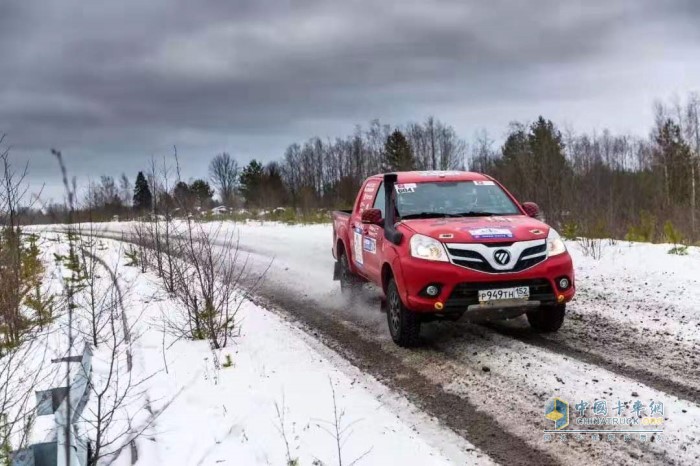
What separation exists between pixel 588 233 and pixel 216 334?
25.5 ft

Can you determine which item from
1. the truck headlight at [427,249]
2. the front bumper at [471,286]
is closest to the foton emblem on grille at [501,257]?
the front bumper at [471,286]

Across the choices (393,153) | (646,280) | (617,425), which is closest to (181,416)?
(617,425)

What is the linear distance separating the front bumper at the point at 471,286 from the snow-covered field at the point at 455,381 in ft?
1.59

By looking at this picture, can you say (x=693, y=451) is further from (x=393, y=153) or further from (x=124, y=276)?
(x=393, y=153)

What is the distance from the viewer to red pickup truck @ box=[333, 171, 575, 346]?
17.8 feet

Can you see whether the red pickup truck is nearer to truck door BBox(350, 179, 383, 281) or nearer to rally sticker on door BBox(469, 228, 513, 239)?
rally sticker on door BBox(469, 228, 513, 239)

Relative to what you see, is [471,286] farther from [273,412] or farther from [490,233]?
[273,412]

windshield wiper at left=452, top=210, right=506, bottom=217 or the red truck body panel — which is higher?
windshield wiper at left=452, top=210, right=506, bottom=217

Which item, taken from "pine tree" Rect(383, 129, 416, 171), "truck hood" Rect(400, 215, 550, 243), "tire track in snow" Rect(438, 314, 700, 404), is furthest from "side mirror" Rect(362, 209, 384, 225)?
"pine tree" Rect(383, 129, 416, 171)

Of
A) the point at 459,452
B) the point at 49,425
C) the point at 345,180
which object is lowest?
the point at 459,452

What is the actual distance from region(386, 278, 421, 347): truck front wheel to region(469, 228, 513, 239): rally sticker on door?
1.02m

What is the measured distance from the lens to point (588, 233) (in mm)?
10898

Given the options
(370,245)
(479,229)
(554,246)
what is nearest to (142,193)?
(370,245)
